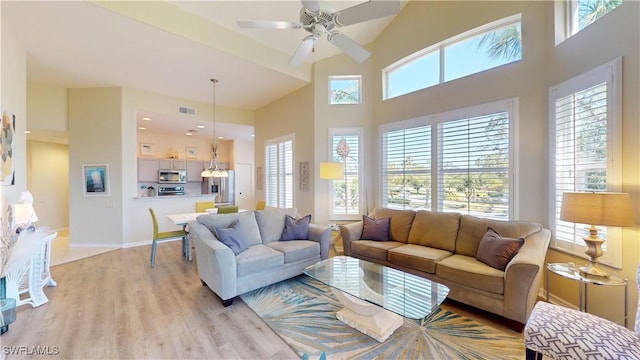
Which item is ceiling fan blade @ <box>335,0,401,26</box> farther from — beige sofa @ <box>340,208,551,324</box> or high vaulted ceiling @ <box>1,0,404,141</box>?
beige sofa @ <box>340,208,551,324</box>

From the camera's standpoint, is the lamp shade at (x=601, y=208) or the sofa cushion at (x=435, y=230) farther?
the sofa cushion at (x=435, y=230)

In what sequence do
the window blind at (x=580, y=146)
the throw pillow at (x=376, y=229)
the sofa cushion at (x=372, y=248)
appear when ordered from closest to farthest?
the window blind at (x=580, y=146) → the sofa cushion at (x=372, y=248) → the throw pillow at (x=376, y=229)

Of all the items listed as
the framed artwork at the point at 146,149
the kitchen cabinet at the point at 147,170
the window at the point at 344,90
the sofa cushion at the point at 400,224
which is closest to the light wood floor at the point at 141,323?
the sofa cushion at the point at 400,224

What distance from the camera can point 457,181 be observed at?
3.74 m

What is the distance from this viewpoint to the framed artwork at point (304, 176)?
519cm

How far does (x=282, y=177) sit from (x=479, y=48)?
14.1ft

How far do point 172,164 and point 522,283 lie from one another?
879 cm

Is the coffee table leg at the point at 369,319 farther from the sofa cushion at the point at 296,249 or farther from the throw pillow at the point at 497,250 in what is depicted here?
the throw pillow at the point at 497,250

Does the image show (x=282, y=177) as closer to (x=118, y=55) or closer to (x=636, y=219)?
(x=118, y=55)

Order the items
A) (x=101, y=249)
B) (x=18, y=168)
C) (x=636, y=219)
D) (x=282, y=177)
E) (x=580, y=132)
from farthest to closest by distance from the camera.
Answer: (x=282, y=177) → (x=101, y=249) → (x=18, y=168) → (x=580, y=132) → (x=636, y=219)

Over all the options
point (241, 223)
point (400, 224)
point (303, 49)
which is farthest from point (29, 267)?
point (400, 224)

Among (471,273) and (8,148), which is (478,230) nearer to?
(471,273)

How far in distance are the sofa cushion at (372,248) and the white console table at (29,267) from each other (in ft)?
11.9

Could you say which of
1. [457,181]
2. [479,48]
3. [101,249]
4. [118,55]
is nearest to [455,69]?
[479,48]
